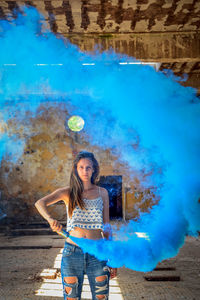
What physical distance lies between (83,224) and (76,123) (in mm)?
8834

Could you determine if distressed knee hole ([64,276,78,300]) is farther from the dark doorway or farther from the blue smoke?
the dark doorway

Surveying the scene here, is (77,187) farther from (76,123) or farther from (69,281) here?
(76,123)

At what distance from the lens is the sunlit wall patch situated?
10.6 meters

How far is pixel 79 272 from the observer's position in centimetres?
198

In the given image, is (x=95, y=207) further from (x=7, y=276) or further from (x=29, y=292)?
(x=7, y=276)

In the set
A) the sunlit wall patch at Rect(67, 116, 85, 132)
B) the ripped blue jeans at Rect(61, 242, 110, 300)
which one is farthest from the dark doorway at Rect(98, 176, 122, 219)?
the ripped blue jeans at Rect(61, 242, 110, 300)

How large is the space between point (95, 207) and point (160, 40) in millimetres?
3419

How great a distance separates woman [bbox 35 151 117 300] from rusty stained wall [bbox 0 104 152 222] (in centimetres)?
834

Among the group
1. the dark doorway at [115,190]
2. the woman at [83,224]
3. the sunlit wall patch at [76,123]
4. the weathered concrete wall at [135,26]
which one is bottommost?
the dark doorway at [115,190]

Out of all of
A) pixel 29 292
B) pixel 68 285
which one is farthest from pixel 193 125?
pixel 29 292

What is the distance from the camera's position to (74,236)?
6.72 ft

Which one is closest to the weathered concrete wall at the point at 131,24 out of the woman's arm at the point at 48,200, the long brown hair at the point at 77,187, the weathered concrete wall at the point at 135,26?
→ the weathered concrete wall at the point at 135,26

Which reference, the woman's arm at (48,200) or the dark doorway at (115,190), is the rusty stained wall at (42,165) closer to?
the dark doorway at (115,190)

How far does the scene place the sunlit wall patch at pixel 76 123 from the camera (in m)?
10.6
